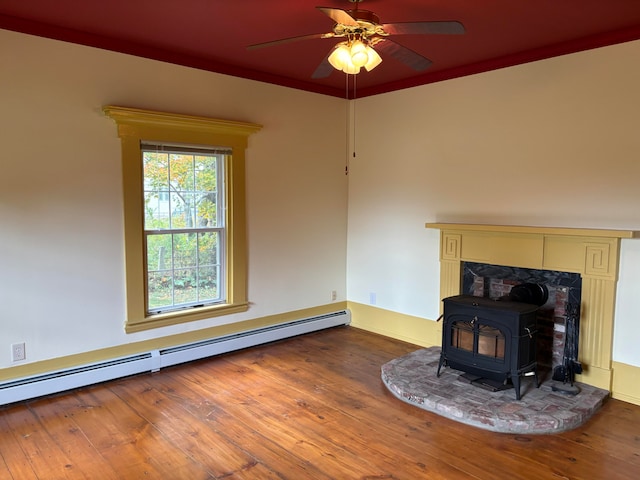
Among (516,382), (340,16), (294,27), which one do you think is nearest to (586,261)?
(516,382)

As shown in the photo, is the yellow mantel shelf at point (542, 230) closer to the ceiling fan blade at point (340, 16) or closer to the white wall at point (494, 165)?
the white wall at point (494, 165)

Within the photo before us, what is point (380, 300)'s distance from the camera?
5035 mm

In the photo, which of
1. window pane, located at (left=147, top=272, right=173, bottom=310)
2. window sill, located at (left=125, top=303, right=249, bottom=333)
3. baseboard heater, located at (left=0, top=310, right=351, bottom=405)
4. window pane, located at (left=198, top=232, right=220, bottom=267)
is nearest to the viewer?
baseboard heater, located at (left=0, top=310, right=351, bottom=405)

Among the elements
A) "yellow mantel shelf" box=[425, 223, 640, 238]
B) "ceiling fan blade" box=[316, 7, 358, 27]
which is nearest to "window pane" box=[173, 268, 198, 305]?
"yellow mantel shelf" box=[425, 223, 640, 238]

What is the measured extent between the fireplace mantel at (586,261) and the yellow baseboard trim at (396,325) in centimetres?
99

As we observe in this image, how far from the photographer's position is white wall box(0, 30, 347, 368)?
324 centimetres

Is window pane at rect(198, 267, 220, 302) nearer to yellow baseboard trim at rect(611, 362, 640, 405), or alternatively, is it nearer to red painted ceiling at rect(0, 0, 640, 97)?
red painted ceiling at rect(0, 0, 640, 97)

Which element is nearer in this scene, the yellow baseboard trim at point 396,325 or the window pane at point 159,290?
the window pane at point 159,290

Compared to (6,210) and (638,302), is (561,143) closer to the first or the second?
(638,302)

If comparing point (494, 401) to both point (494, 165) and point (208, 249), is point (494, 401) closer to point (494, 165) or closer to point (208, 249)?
point (494, 165)

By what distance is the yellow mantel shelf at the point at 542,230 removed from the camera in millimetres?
3230

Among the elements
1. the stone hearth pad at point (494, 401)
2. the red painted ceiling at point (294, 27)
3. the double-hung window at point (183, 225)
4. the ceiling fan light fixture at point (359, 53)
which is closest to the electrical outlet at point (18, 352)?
the double-hung window at point (183, 225)

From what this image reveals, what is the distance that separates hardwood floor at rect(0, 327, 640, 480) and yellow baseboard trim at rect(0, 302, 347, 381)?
21 centimetres

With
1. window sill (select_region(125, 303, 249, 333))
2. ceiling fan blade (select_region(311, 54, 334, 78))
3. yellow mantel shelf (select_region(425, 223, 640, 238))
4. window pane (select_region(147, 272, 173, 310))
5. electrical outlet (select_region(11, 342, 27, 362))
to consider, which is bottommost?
electrical outlet (select_region(11, 342, 27, 362))
